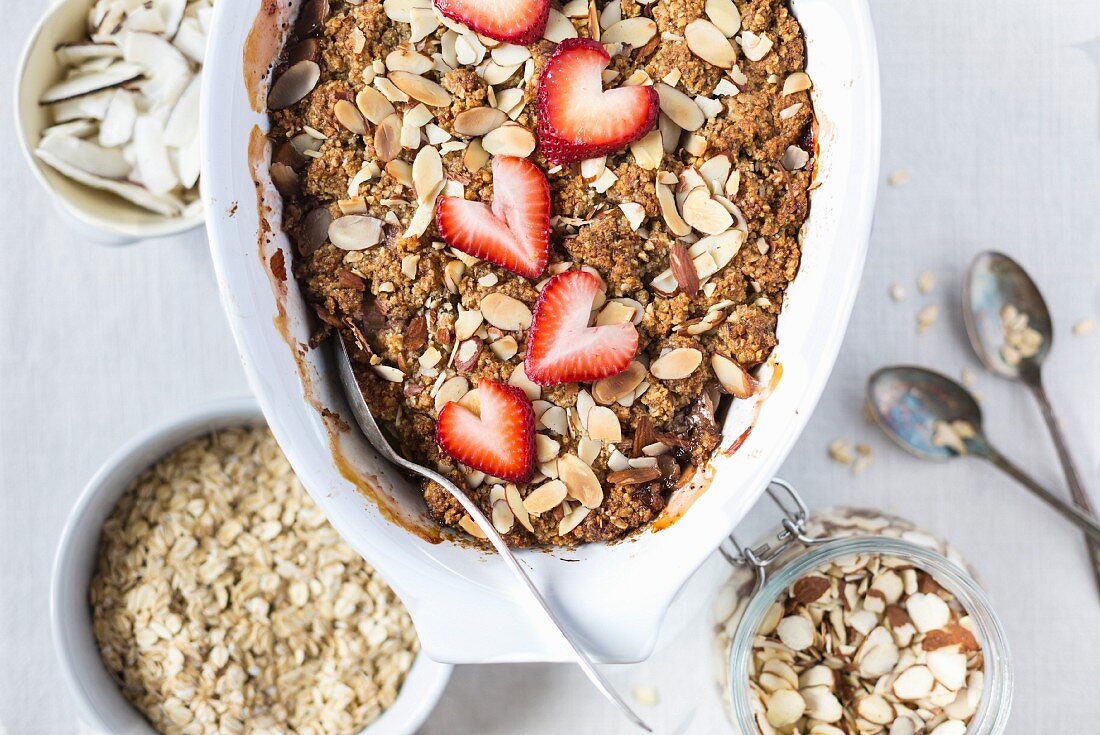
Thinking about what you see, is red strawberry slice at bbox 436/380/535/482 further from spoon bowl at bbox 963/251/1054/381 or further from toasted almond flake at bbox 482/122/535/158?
spoon bowl at bbox 963/251/1054/381

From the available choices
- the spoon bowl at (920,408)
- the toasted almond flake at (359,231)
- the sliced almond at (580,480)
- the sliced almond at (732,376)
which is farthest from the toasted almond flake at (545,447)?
the spoon bowl at (920,408)

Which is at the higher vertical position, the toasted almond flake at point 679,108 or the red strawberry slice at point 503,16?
the red strawberry slice at point 503,16

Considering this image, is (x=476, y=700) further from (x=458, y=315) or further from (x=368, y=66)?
(x=368, y=66)

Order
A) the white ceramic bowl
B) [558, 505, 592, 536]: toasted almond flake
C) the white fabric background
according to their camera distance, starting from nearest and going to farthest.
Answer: [558, 505, 592, 536]: toasted almond flake < the white ceramic bowl < the white fabric background

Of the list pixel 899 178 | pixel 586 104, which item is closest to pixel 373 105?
pixel 586 104

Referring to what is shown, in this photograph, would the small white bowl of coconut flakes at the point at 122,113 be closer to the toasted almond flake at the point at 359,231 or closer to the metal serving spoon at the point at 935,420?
the toasted almond flake at the point at 359,231

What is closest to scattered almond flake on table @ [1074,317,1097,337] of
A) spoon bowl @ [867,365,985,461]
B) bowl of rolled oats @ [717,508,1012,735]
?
spoon bowl @ [867,365,985,461]
